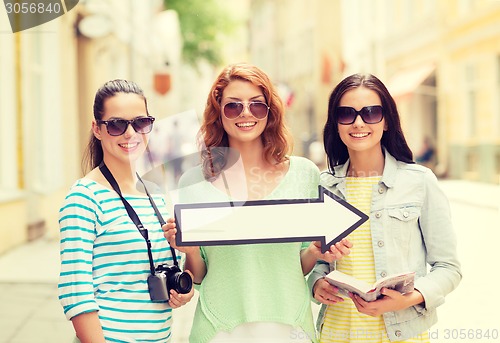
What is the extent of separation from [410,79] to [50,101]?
35.7ft

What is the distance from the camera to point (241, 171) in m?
2.19

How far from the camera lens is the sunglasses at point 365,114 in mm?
2178

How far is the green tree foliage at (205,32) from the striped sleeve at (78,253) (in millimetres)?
20972

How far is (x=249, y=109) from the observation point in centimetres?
214

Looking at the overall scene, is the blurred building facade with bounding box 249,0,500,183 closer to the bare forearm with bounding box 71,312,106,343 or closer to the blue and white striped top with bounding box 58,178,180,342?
the blue and white striped top with bounding box 58,178,180,342

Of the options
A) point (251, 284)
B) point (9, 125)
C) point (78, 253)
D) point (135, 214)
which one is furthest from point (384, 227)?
point (9, 125)

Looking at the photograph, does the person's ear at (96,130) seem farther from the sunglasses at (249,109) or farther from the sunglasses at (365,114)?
the sunglasses at (365,114)

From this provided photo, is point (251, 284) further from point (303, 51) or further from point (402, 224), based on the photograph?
point (303, 51)

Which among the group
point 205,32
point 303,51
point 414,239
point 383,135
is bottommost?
point 414,239

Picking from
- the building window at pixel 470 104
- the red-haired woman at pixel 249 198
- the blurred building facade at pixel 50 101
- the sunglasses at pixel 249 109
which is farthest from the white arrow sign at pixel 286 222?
the building window at pixel 470 104

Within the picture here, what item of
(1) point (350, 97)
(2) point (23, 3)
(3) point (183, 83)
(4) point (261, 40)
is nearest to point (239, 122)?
(1) point (350, 97)

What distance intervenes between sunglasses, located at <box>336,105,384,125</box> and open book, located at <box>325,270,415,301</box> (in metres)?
0.45

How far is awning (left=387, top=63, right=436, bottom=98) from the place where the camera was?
1722 centimetres

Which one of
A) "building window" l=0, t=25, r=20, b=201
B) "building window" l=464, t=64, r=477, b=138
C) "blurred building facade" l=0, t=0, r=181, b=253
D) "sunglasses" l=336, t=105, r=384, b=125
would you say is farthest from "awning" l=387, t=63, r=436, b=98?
"sunglasses" l=336, t=105, r=384, b=125
